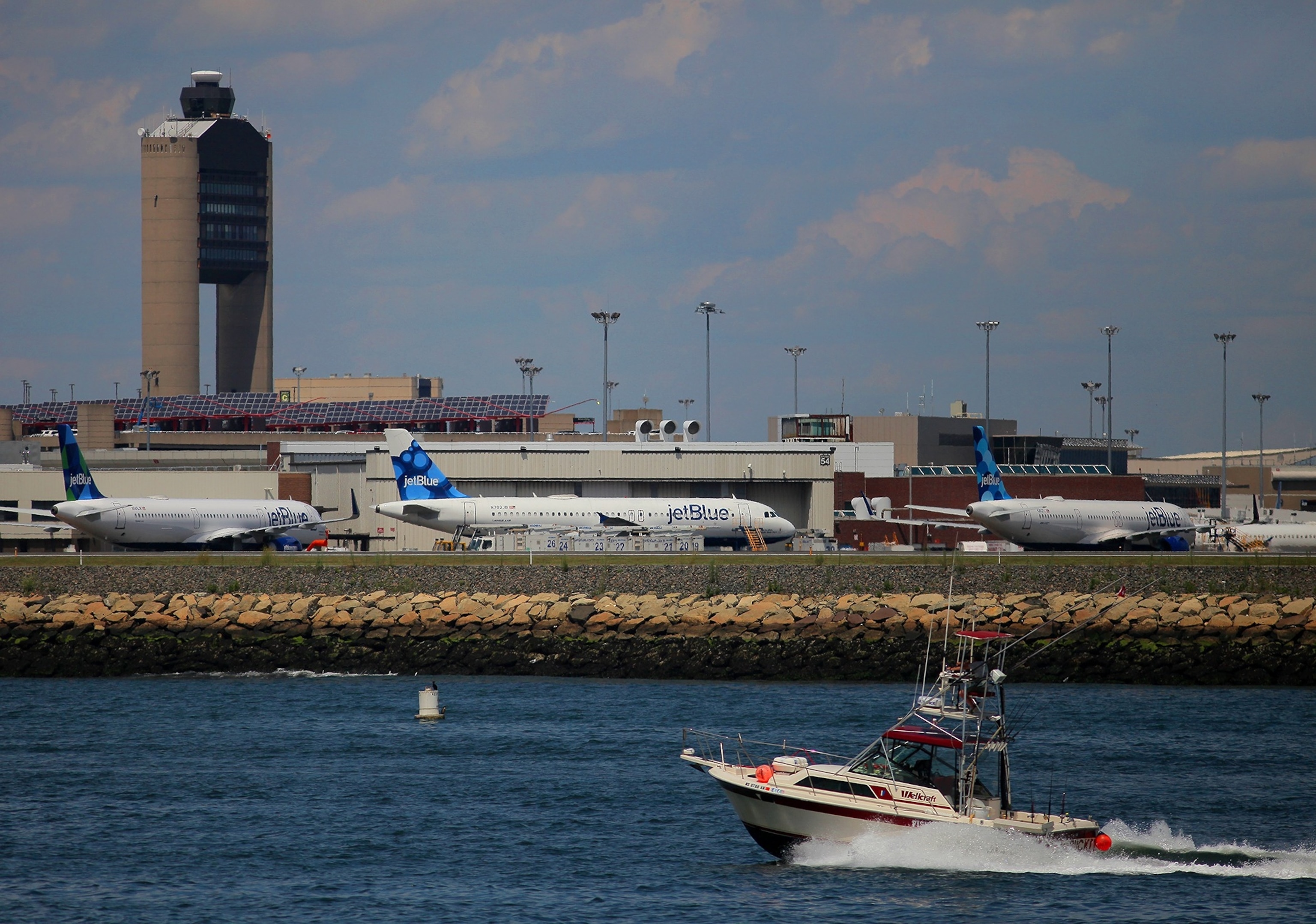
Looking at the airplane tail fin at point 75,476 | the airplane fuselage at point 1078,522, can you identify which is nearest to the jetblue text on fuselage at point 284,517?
the airplane tail fin at point 75,476

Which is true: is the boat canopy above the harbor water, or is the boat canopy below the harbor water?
above

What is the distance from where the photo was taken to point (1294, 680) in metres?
58.2

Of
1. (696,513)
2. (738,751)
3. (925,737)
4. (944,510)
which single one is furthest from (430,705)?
(944,510)

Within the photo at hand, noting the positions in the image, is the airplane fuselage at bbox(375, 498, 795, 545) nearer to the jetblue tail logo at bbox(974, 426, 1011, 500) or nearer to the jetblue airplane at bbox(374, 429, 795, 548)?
the jetblue airplane at bbox(374, 429, 795, 548)

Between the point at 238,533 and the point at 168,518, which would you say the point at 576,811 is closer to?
the point at 238,533

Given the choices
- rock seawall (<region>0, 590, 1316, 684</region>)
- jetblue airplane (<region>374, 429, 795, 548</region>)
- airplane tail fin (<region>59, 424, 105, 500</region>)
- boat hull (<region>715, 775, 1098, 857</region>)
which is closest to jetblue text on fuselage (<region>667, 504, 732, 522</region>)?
jetblue airplane (<region>374, 429, 795, 548</region>)

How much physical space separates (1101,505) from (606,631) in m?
39.5

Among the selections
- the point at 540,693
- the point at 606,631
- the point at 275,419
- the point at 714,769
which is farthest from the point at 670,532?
the point at 275,419

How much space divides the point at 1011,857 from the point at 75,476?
68.2 m

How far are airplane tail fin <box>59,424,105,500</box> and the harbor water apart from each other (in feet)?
94.8

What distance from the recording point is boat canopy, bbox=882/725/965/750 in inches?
1209

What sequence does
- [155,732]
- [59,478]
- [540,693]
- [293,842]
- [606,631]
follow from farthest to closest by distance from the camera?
[59,478] → [606,631] → [540,693] → [155,732] → [293,842]

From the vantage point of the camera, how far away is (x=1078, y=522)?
8538 cm

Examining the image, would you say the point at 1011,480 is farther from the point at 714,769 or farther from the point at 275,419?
the point at 275,419
